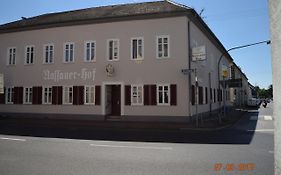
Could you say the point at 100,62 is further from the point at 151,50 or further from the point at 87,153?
the point at 87,153

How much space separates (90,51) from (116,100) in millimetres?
4664

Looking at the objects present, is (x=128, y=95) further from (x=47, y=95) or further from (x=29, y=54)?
(x=29, y=54)

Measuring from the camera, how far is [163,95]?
18562 millimetres

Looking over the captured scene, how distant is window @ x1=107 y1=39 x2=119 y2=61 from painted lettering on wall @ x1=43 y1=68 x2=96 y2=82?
1.86 meters

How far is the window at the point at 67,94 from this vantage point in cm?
2119

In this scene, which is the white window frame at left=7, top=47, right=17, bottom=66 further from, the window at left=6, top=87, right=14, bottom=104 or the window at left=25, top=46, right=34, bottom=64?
the window at left=6, top=87, right=14, bottom=104

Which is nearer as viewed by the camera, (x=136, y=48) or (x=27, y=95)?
(x=136, y=48)

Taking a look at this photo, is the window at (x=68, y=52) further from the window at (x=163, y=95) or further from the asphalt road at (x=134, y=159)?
the asphalt road at (x=134, y=159)

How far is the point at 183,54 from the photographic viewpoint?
60.4 ft

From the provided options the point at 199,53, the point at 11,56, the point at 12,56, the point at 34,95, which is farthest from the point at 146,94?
the point at 11,56

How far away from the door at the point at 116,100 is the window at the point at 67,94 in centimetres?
361

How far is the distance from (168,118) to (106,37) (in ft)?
27.2

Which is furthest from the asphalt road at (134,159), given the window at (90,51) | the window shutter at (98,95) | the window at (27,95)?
the window at (27,95)

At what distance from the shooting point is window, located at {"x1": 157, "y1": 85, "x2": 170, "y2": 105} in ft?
60.5
